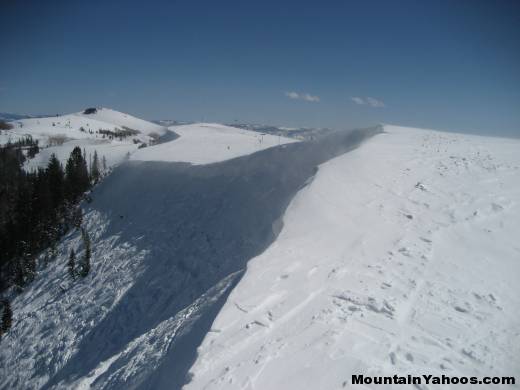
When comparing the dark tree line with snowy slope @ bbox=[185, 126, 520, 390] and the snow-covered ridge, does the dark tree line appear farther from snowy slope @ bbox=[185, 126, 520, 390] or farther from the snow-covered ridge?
snowy slope @ bbox=[185, 126, 520, 390]

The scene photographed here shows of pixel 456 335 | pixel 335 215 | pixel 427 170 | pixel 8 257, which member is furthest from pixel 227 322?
pixel 8 257

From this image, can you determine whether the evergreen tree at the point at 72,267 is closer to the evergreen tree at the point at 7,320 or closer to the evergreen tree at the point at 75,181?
the evergreen tree at the point at 7,320

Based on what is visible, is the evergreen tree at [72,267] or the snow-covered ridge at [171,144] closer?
the evergreen tree at [72,267]

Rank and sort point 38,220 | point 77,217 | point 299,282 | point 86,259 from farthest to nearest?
point 38,220 < point 77,217 < point 86,259 < point 299,282

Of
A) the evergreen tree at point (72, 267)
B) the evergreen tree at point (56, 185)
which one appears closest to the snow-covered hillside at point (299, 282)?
the evergreen tree at point (72, 267)

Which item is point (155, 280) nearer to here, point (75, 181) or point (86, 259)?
point (86, 259)

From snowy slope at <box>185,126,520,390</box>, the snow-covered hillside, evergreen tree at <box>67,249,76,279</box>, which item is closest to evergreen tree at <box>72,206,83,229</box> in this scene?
the snow-covered hillside

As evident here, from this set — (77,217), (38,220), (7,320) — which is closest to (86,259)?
(7,320)

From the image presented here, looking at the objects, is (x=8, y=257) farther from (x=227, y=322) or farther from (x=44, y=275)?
(x=227, y=322)
